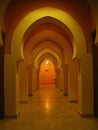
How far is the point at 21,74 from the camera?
47.3ft

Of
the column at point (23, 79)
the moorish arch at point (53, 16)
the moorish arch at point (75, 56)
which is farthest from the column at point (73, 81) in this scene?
the moorish arch at point (53, 16)

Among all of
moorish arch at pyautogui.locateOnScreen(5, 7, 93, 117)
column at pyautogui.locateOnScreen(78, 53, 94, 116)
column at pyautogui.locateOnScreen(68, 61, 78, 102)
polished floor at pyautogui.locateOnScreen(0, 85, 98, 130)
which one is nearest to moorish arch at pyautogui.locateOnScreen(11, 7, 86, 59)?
moorish arch at pyautogui.locateOnScreen(5, 7, 93, 117)

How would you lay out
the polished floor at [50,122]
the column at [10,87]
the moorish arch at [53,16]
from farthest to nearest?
the moorish arch at [53,16], the column at [10,87], the polished floor at [50,122]

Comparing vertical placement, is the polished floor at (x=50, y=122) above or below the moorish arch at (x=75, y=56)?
below

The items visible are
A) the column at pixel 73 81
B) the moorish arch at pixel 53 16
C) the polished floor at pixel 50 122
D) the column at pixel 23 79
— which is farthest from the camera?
the column at pixel 23 79

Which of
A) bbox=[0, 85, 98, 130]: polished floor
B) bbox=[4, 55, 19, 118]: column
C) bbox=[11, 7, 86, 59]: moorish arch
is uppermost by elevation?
bbox=[11, 7, 86, 59]: moorish arch

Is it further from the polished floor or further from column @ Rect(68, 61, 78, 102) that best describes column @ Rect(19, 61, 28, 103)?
the polished floor

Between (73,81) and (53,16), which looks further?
(73,81)

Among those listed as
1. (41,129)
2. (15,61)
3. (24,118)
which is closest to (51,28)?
(15,61)

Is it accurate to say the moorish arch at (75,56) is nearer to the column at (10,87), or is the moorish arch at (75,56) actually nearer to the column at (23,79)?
the column at (10,87)

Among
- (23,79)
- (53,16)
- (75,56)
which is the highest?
(53,16)

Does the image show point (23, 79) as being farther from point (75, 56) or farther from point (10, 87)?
point (75, 56)

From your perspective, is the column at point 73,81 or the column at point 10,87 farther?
the column at point 73,81

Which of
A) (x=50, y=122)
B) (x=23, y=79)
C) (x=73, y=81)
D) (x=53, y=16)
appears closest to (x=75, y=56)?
(x=53, y=16)
